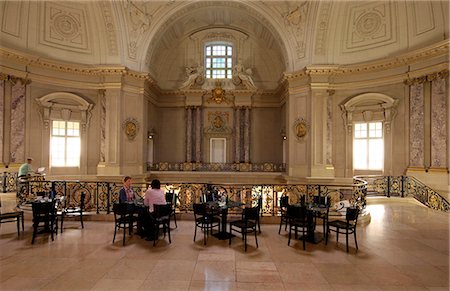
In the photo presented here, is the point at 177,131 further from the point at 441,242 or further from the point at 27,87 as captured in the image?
the point at 441,242

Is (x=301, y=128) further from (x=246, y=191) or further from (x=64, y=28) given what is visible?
(x=64, y=28)

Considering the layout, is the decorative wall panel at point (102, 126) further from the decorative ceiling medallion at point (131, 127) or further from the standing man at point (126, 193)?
the standing man at point (126, 193)

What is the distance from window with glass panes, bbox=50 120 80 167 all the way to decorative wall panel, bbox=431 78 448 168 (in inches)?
664

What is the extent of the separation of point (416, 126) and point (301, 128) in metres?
5.06

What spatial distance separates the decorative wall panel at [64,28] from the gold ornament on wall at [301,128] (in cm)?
1181

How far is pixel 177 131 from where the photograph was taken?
1839 centimetres

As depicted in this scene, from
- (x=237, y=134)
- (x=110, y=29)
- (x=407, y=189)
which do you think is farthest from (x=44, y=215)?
(x=407, y=189)

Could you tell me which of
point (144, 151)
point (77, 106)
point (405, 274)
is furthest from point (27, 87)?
point (405, 274)

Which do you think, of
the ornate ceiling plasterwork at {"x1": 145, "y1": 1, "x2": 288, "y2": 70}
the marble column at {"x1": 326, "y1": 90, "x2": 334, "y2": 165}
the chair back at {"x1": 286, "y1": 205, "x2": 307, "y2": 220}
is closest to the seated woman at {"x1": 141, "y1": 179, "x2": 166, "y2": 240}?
the chair back at {"x1": 286, "y1": 205, "x2": 307, "y2": 220}

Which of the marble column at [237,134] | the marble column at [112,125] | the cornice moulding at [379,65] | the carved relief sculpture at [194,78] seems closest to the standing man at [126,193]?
the marble column at [112,125]

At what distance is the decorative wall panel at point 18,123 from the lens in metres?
12.2

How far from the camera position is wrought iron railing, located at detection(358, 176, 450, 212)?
10.3 metres

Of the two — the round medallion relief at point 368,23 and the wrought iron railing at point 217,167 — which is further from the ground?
the round medallion relief at point 368,23

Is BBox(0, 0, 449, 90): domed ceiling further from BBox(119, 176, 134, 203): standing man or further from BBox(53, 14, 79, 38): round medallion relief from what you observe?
BBox(119, 176, 134, 203): standing man
